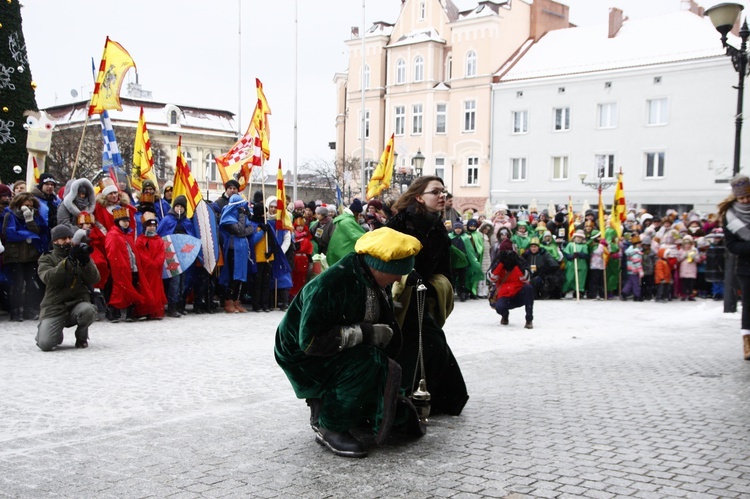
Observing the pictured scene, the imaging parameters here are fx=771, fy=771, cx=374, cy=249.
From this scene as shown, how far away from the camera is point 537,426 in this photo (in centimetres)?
585

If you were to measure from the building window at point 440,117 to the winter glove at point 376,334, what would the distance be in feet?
156

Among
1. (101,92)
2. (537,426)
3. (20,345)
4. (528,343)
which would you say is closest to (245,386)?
(537,426)

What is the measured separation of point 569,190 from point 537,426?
1565 inches

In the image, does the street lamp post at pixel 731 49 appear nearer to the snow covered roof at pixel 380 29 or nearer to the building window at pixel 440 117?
the building window at pixel 440 117

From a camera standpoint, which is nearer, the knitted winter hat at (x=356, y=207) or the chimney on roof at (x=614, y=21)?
the knitted winter hat at (x=356, y=207)

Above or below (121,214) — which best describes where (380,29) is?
above

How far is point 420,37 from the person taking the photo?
2058 inches

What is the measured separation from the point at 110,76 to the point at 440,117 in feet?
130

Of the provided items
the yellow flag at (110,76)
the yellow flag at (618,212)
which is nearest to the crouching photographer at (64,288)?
the yellow flag at (110,76)

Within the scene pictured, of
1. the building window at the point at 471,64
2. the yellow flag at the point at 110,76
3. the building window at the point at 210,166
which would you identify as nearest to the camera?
the yellow flag at the point at 110,76

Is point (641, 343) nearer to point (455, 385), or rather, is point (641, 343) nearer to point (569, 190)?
point (455, 385)

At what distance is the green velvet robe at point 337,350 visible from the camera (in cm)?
496

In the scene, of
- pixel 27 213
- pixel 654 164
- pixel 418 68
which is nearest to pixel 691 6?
pixel 654 164

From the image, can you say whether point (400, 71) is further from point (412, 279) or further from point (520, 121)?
point (412, 279)
